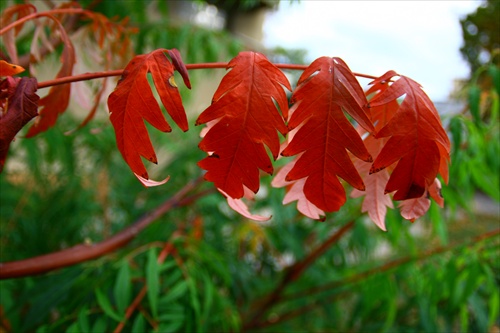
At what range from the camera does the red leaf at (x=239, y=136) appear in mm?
236

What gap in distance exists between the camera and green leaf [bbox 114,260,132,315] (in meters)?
0.47

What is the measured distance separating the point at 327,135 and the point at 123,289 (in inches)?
12.2

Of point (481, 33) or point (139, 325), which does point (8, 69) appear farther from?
point (481, 33)

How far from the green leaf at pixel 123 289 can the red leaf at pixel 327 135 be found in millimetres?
285

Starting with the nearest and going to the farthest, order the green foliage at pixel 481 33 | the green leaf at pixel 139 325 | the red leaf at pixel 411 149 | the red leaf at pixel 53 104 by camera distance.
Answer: the red leaf at pixel 411 149
the red leaf at pixel 53 104
the green leaf at pixel 139 325
the green foliage at pixel 481 33

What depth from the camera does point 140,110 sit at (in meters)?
0.25

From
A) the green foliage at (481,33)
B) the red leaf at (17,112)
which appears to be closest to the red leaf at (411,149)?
the red leaf at (17,112)

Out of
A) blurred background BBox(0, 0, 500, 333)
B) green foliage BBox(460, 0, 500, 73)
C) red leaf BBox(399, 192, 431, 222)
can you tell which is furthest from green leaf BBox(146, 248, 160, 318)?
green foliage BBox(460, 0, 500, 73)

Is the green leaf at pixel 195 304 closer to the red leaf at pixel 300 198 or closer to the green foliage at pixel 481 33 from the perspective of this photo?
the red leaf at pixel 300 198

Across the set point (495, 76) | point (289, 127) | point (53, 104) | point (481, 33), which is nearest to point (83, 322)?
point (53, 104)

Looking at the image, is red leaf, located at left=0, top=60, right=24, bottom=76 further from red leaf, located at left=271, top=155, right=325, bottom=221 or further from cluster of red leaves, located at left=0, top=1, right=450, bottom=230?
red leaf, located at left=271, top=155, right=325, bottom=221

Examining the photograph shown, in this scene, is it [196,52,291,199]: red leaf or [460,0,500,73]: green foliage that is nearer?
[196,52,291,199]: red leaf

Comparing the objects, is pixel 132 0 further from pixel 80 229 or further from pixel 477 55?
pixel 477 55

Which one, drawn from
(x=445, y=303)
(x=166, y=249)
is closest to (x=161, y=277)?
(x=166, y=249)
